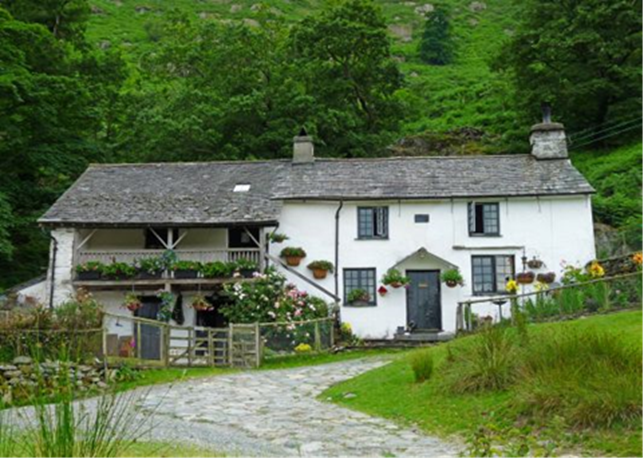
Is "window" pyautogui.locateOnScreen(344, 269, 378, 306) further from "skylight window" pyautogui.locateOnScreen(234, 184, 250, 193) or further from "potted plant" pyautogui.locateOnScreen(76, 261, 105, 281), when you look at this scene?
"potted plant" pyautogui.locateOnScreen(76, 261, 105, 281)

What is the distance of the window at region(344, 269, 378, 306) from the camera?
25203 millimetres

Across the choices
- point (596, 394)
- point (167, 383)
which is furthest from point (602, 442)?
point (167, 383)

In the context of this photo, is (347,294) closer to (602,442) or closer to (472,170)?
(472,170)

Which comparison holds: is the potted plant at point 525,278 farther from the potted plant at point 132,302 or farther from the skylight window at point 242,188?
the potted plant at point 132,302

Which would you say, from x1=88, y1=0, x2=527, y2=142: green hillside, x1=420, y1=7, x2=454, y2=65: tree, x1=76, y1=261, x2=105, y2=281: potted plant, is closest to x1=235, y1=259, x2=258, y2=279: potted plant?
x1=76, y1=261, x2=105, y2=281: potted plant

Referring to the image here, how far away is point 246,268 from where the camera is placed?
78.9 ft

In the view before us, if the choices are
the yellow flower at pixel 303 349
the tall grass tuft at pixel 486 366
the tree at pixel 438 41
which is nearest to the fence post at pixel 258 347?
the yellow flower at pixel 303 349

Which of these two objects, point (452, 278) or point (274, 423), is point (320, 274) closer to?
point (452, 278)

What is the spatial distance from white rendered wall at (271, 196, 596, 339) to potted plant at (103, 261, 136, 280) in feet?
16.7

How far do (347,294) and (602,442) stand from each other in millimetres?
17247

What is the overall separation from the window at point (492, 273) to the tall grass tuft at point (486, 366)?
1319cm

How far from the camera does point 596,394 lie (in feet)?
26.7

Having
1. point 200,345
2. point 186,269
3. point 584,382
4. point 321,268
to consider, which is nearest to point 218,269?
point 186,269

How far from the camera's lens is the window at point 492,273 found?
2489cm
